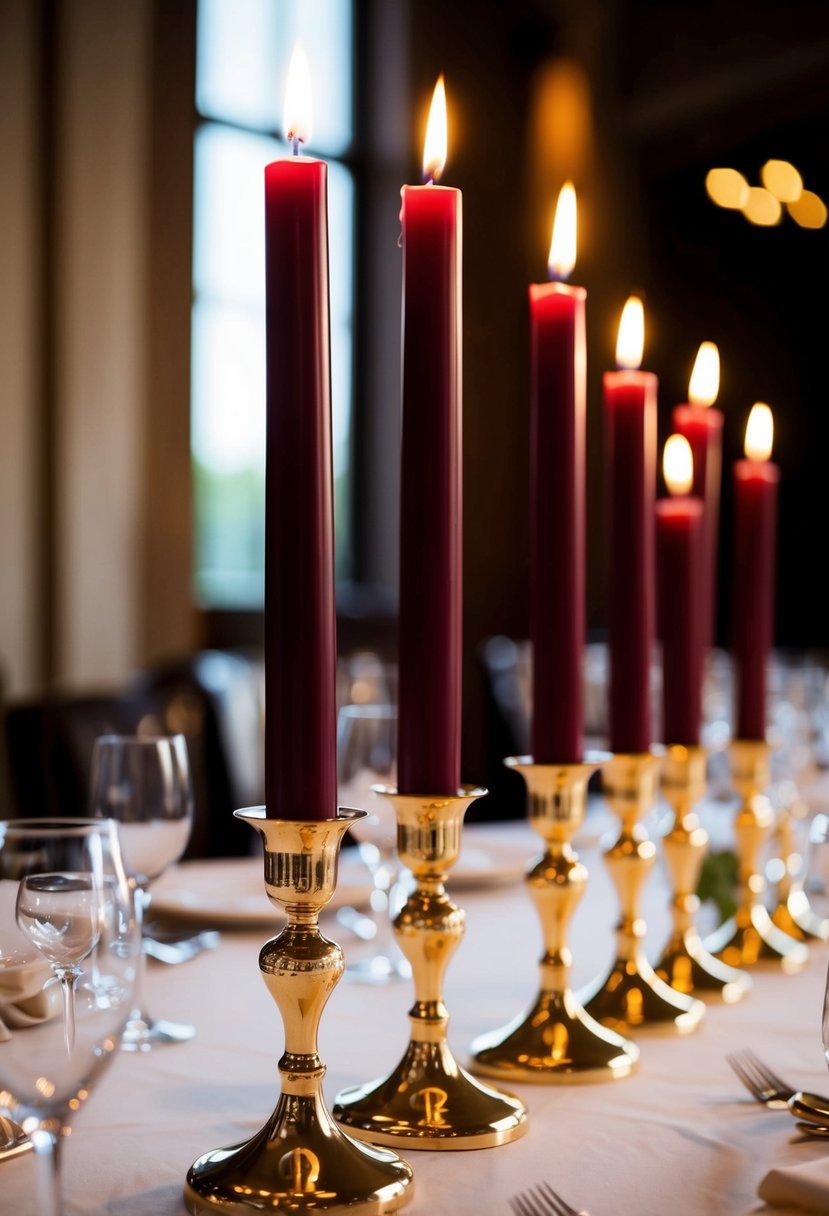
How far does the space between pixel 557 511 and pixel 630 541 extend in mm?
116

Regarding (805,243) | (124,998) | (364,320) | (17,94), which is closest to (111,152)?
(17,94)

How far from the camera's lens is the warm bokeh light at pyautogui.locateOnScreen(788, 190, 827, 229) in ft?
18.5

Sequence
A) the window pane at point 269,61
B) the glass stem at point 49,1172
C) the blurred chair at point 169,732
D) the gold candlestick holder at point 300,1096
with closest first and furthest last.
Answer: the glass stem at point 49,1172 → the gold candlestick holder at point 300,1096 → the blurred chair at point 169,732 → the window pane at point 269,61

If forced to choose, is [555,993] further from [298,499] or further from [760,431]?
[760,431]

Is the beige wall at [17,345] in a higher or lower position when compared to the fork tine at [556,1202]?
higher

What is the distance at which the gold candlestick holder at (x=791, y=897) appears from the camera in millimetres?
1190

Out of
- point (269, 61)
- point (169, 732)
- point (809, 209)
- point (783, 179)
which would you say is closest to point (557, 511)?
point (169, 732)

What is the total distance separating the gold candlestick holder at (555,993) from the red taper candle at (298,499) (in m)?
0.21

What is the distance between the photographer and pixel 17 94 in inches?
150

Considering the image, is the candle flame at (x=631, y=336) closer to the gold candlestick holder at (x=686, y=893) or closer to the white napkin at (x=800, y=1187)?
the gold candlestick holder at (x=686, y=893)

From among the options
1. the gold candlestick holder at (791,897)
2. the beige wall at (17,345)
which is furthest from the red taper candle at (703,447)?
the beige wall at (17,345)

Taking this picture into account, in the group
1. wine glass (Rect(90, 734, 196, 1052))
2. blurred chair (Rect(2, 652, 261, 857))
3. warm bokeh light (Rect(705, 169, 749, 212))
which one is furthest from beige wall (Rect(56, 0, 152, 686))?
wine glass (Rect(90, 734, 196, 1052))

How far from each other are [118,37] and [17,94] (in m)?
0.40

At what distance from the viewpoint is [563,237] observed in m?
0.81
